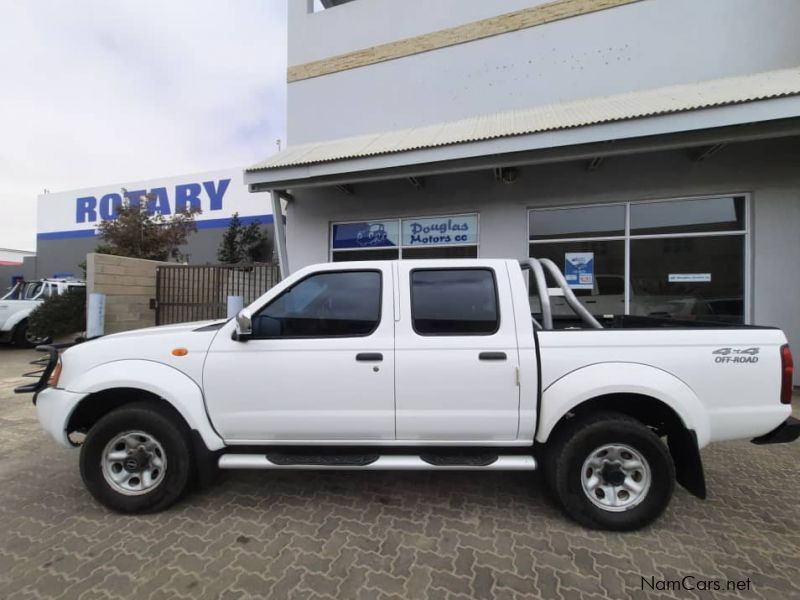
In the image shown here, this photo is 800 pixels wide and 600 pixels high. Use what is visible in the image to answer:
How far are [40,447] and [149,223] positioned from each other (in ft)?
40.2

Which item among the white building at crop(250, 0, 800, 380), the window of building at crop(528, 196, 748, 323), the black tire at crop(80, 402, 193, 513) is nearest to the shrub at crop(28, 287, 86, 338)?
the white building at crop(250, 0, 800, 380)

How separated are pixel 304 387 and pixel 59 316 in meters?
10.1

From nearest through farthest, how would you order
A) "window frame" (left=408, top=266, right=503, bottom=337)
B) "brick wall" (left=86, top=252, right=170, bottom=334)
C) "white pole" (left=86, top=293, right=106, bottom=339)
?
"window frame" (left=408, top=266, right=503, bottom=337), "white pole" (left=86, top=293, right=106, bottom=339), "brick wall" (left=86, top=252, right=170, bottom=334)

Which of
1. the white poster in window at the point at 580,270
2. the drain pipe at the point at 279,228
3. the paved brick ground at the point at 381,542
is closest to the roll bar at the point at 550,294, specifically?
the paved brick ground at the point at 381,542

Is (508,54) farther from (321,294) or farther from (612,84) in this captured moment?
(321,294)

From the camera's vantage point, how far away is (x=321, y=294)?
300cm

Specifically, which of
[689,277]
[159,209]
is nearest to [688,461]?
[689,277]

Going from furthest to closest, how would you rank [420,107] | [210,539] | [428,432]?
[420,107], [428,432], [210,539]

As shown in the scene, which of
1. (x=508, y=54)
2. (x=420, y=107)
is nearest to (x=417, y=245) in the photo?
(x=420, y=107)

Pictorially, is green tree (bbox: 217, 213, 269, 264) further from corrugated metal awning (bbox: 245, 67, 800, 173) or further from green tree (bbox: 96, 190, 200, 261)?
corrugated metal awning (bbox: 245, 67, 800, 173)

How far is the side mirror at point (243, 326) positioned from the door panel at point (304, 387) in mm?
71

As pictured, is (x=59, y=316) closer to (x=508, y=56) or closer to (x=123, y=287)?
(x=123, y=287)

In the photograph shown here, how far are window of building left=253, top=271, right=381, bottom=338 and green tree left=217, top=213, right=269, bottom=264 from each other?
14356 mm

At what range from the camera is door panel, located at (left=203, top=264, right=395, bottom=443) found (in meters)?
2.75
